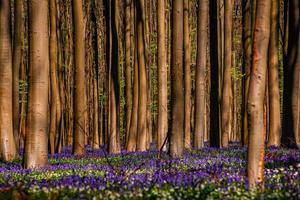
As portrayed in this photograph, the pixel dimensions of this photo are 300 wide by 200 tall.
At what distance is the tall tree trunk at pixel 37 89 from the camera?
12.2 meters

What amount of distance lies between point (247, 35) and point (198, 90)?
3.69m

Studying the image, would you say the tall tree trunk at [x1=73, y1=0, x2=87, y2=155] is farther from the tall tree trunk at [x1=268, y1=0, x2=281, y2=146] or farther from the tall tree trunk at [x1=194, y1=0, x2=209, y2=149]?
the tall tree trunk at [x1=268, y1=0, x2=281, y2=146]

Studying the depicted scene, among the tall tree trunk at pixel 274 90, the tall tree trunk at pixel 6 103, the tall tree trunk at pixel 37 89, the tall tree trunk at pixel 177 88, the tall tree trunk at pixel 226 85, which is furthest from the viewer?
the tall tree trunk at pixel 226 85

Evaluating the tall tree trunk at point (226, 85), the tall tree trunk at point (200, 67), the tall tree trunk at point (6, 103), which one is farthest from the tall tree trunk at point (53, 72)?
the tall tree trunk at point (226, 85)

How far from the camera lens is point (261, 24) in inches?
326

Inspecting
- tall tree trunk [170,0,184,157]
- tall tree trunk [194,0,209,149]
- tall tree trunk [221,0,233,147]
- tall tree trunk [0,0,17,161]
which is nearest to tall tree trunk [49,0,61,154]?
tall tree trunk [0,0,17,161]

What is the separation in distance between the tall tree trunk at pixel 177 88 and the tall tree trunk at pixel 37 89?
3744 millimetres

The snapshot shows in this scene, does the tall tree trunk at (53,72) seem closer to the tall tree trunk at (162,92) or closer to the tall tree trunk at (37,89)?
the tall tree trunk at (162,92)

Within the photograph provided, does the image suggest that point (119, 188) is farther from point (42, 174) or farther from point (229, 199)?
point (42, 174)

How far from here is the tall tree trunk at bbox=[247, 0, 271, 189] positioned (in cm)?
804

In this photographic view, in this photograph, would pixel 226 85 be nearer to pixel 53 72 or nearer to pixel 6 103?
pixel 53 72

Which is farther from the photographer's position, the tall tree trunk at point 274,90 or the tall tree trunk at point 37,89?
the tall tree trunk at point 274,90

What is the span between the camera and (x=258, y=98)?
816 cm

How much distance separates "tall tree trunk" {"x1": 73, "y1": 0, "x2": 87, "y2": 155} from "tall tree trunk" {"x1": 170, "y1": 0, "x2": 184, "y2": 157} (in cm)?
402
